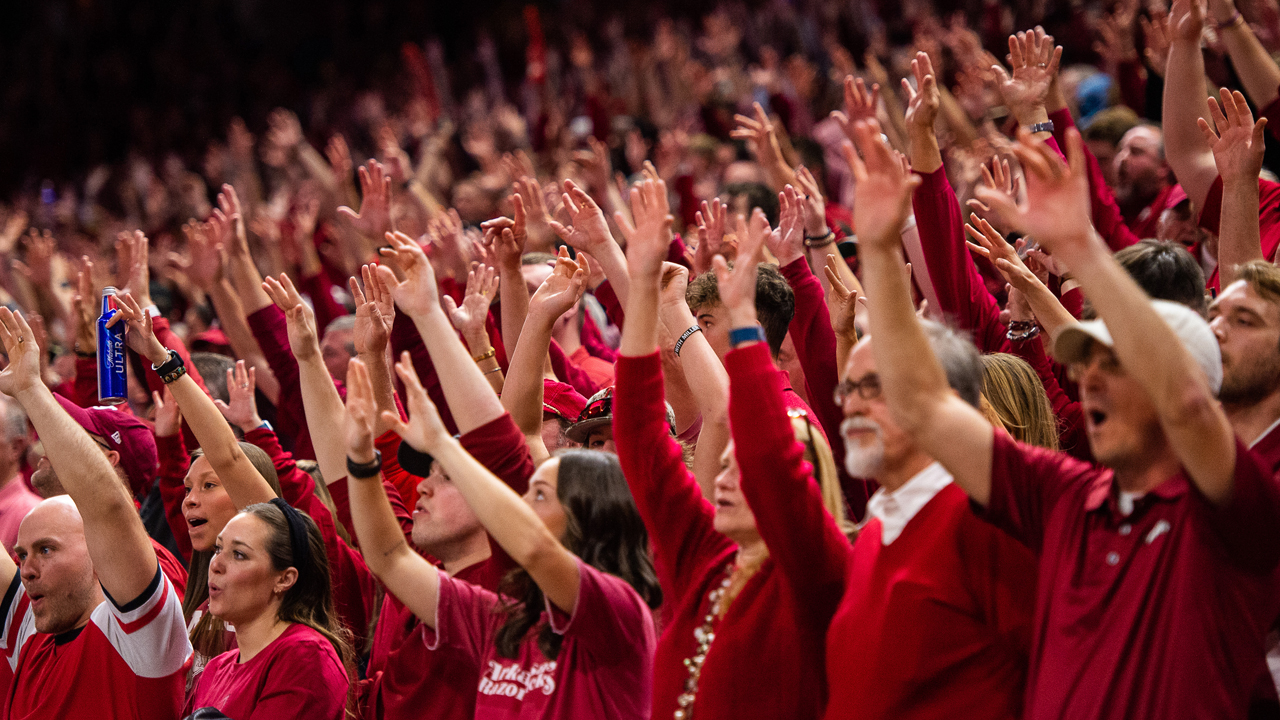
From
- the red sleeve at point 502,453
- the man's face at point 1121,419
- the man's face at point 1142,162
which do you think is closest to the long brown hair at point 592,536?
the red sleeve at point 502,453

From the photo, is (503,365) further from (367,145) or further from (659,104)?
(367,145)

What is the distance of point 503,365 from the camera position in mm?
3580

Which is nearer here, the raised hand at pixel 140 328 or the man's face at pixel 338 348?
the raised hand at pixel 140 328

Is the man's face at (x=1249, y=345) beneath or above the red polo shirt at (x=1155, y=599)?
above

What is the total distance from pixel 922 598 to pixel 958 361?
38 centimetres

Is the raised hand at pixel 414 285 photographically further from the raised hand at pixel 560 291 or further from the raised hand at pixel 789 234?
the raised hand at pixel 789 234

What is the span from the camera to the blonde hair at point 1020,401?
2439 millimetres

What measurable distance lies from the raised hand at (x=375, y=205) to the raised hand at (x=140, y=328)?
0.96 meters

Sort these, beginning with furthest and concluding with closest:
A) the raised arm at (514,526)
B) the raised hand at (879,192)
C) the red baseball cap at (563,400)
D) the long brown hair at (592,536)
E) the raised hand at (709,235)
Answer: the raised hand at (709,235) → the red baseball cap at (563,400) → the long brown hair at (592,536) → the raised arm at (514,526) → the raised hand at (879,192)

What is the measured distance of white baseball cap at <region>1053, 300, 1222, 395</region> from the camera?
157 cm

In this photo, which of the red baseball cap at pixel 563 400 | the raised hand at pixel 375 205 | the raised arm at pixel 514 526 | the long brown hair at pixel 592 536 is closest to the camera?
the raised arm at pixel 514 526

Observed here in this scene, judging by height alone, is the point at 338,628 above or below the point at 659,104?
below

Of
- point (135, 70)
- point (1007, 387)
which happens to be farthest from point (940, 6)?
point (135, 70)

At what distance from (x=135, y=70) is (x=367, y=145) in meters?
3.66
